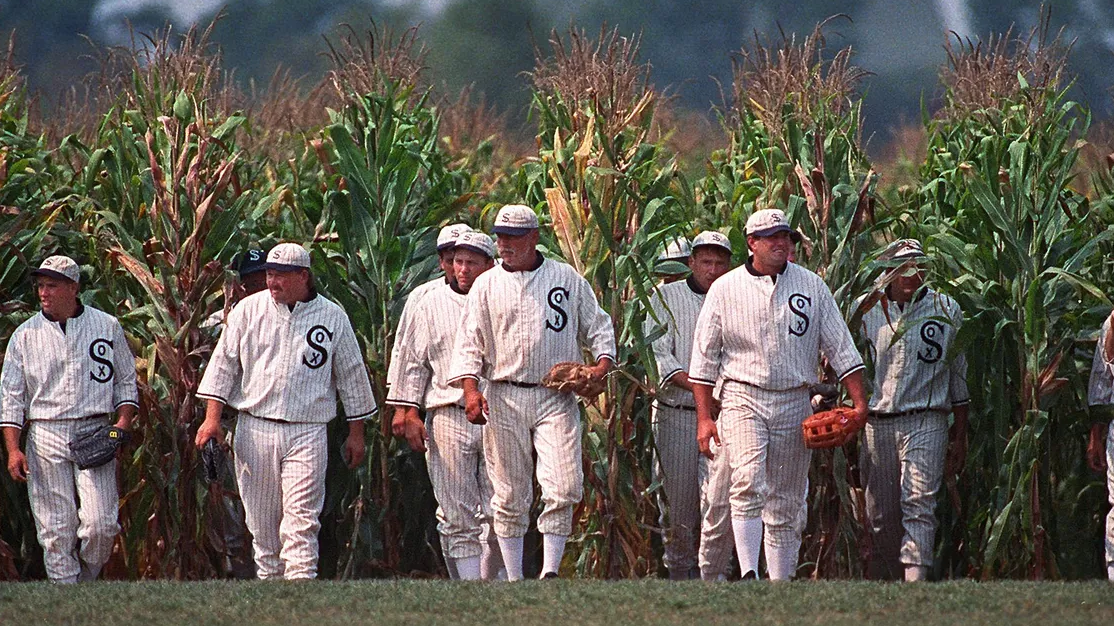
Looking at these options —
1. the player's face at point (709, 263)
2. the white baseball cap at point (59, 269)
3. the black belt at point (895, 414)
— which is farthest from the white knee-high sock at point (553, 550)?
the white baseball cap at point (59, 269)

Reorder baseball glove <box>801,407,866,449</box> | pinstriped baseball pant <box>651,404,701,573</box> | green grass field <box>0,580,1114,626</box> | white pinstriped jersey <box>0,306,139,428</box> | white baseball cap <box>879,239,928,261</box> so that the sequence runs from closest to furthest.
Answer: green grass field <box>0,580,1114,626</box> → baseball glove <box>801,407,866,449</box> → white pinstriped jersey <box>0,306,139,428</box> → white baseball cap <box>879,239,928,261</box> → pinstriped baseball pant <box>651,404,701,573</box>

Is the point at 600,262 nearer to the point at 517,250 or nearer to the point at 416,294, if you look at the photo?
the point at 517,250

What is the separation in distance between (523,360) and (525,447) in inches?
17.3

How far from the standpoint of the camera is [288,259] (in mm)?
8555

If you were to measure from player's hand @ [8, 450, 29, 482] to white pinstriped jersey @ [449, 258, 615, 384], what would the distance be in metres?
2.31

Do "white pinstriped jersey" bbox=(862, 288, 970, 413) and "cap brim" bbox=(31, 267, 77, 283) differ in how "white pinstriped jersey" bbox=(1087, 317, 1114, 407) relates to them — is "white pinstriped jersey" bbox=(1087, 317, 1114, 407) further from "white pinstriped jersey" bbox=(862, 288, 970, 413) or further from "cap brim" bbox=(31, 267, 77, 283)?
"cap brim" bbox=(31, 267, 77, 283)

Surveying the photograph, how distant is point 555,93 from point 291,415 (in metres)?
2.92

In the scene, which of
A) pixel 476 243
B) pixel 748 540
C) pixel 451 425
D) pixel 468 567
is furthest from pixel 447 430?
pixel 748 540

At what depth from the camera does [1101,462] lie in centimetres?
871

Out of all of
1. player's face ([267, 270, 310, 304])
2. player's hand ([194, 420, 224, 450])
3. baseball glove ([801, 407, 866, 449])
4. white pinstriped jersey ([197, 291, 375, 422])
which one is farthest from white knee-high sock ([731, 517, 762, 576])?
player's hand ([194, 420, 224, 450])

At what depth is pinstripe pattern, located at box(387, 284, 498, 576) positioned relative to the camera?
865 cm

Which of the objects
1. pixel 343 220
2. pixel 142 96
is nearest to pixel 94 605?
pixel 343 220

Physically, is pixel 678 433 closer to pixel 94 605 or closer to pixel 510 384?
pixel 510 384

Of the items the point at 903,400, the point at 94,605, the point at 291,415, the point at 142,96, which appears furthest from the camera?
the point at 142,96
